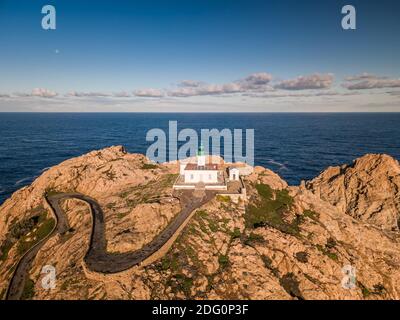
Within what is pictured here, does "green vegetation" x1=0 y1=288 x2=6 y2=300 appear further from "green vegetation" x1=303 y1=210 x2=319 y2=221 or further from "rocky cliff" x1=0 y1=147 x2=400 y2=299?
"green vegetation" x1=303 y1=210 x2=319 y2=221

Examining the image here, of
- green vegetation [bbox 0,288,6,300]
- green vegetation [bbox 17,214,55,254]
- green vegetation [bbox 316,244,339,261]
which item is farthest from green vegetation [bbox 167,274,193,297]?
green vegetation [bbox 17,214,55,254]

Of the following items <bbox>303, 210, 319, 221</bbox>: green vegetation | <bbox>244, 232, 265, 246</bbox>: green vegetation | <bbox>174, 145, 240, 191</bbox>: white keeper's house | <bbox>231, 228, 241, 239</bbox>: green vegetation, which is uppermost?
<bbox>174, 145, 240, 191</bbox>: white keeper's house

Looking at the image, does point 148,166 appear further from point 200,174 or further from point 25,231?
point 25,231

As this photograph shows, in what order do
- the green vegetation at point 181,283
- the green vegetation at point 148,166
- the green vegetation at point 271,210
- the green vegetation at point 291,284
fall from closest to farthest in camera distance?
the green vegetation at point 181,283, the green vegetation at point 291,284, the green vegetation at point 271,210, the green vegetation at point 148,166

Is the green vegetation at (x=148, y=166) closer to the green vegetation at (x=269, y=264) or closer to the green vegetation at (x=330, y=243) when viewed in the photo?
the green vegetation at (x=269, y=264)

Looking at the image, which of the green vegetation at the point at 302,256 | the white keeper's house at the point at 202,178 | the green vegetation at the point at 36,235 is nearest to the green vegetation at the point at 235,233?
the green vegetation at the point at 302,256

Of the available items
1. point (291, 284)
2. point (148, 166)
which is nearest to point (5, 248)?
point (148, 166)
